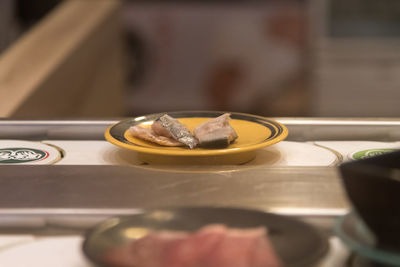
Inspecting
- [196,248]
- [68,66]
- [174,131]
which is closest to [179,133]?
[174,131]

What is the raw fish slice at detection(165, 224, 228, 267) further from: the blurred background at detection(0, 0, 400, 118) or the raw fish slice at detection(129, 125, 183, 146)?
the blurred background at detection(0, 0, 400, 118)

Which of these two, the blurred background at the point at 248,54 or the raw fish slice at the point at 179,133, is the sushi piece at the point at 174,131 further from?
the blurred background at the point at 248,54

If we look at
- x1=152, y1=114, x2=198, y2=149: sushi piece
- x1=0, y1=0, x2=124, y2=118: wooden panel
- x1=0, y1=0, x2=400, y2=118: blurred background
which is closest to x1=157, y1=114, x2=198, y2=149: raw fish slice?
x1=152, y1=114, x2=198, y2=149: sushi piece

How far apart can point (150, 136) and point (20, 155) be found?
24 centimetres

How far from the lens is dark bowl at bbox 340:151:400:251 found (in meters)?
0.54

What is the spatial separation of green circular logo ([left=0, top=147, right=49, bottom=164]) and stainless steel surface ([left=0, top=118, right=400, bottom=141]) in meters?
0.12

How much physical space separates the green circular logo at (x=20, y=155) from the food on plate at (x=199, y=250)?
0.43 metres

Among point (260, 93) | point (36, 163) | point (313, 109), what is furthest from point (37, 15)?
Result: point (36, 163)

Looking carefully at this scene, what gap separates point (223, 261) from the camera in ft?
1.79

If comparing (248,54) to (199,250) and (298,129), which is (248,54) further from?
(199,250)

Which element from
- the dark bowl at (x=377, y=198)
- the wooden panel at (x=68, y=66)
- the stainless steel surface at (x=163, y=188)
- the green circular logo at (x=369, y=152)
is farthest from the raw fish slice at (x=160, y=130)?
the wooden panel at (x=68, y=66)

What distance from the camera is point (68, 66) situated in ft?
7.48

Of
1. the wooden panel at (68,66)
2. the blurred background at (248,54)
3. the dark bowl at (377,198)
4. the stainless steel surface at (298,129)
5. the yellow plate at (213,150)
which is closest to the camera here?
the dark bowl at (377,198)

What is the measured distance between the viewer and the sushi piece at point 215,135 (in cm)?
90
